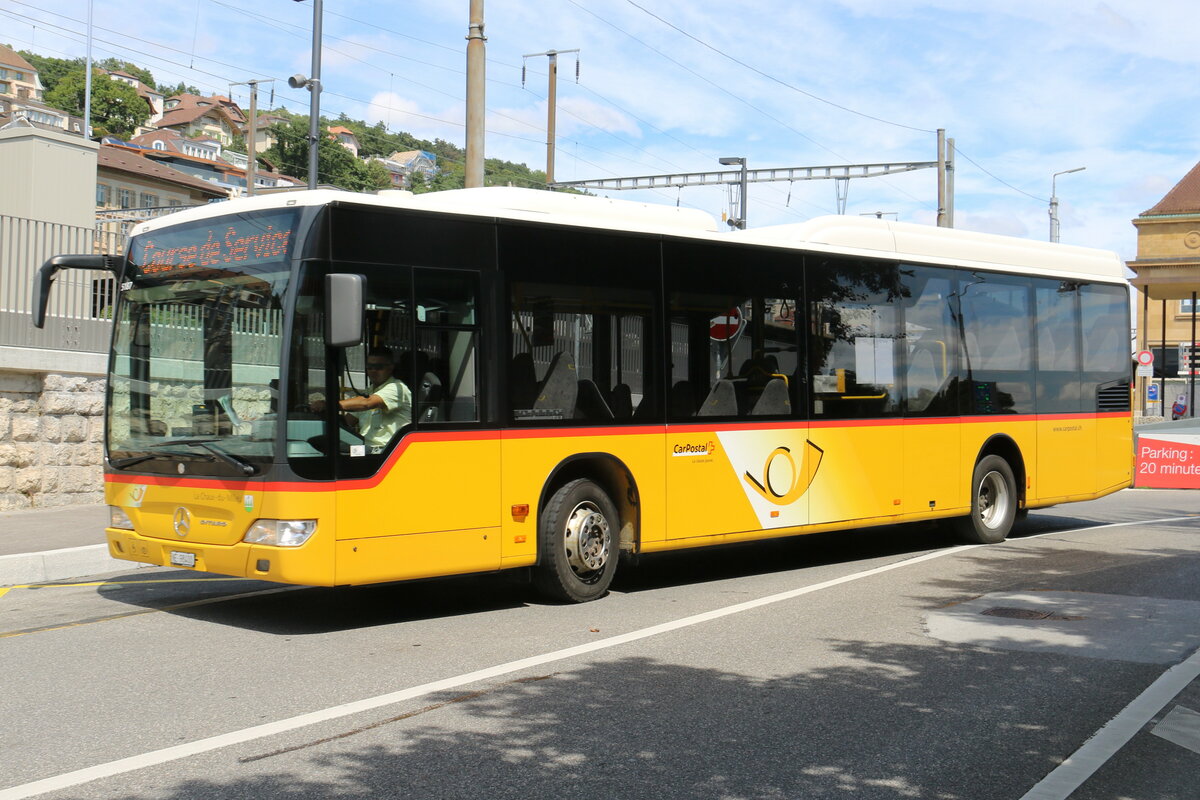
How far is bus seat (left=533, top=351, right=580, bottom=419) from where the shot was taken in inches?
375

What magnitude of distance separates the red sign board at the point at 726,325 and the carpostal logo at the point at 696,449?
926 millimetres

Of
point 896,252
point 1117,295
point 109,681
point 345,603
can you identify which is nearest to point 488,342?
point 345,603

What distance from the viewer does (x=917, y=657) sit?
7.76 metres

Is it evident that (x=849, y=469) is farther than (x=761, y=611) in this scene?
Yes

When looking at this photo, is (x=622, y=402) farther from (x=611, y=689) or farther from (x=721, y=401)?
(x=611, y=689)

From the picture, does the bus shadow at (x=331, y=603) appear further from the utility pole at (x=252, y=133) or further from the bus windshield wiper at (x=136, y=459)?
the utility pole at (x=252, y=133)

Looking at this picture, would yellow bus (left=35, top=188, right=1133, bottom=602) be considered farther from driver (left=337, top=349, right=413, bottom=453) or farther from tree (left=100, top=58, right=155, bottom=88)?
tree (left=100, top=58, right=155, bottom=88)

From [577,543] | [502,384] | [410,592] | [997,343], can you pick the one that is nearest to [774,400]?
[577,543]

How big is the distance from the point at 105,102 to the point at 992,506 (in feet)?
445

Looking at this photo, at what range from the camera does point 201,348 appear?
342 inches

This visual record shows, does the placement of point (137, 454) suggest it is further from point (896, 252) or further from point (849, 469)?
point (896, 252)

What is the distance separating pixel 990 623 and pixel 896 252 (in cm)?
516

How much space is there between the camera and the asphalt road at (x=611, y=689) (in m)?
5.18

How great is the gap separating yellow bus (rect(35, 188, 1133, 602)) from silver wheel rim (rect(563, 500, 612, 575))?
24mm
